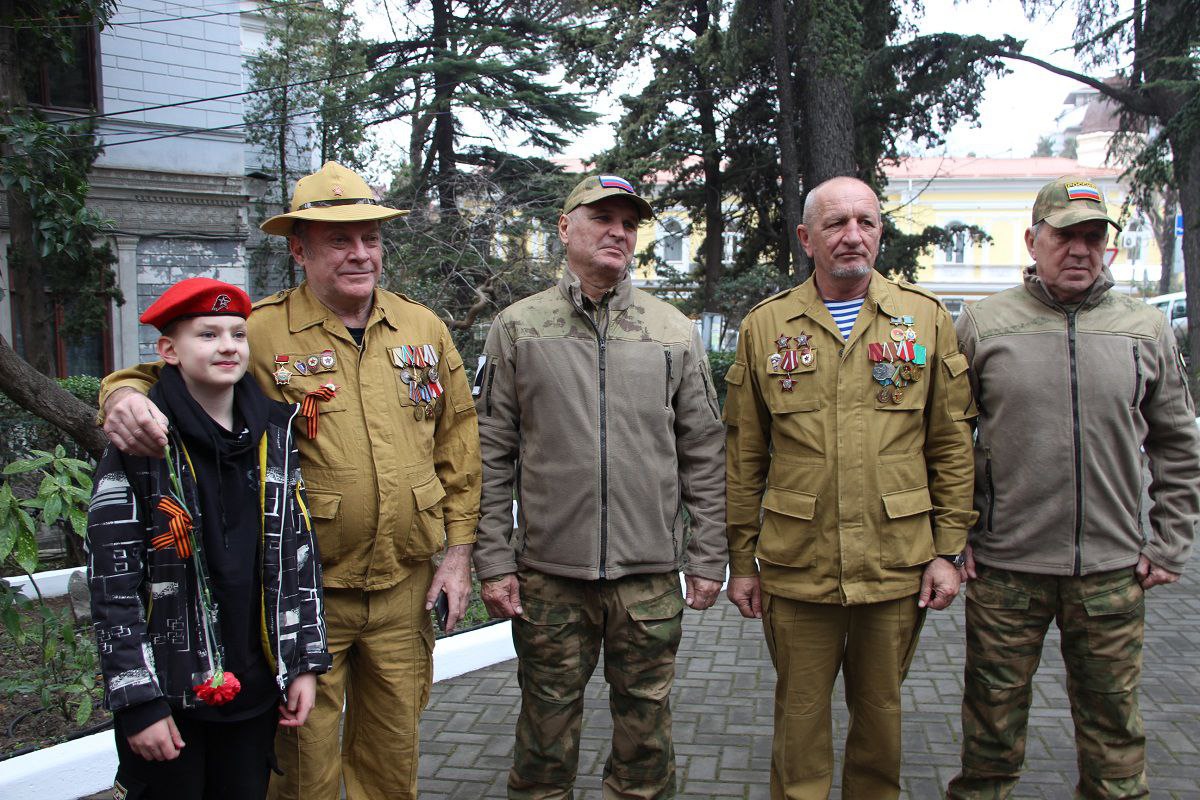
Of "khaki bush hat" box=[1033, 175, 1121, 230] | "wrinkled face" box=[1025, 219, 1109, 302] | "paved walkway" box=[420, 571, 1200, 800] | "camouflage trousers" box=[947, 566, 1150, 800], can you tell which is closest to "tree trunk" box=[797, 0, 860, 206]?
"paved walkway" box=[420, 571, 1200, 800]

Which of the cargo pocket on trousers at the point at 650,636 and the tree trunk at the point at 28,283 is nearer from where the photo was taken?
the cargo pocket on trousers at the point at 650,636

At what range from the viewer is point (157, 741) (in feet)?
7.07

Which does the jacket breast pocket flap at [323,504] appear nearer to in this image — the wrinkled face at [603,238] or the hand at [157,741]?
the hand at [157,741]

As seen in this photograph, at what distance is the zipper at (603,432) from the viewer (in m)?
2.95

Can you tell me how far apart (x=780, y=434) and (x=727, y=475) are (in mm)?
254

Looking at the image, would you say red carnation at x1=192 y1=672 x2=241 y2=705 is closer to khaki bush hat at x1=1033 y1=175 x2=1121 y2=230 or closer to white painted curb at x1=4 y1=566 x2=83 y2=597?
khaki bush hat at x1=1033 y1=175 x2=1121 y2=230

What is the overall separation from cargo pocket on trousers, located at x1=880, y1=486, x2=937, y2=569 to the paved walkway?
1.27m

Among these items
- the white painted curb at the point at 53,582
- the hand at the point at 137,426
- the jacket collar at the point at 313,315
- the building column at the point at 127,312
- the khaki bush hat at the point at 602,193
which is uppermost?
the building column at the point at 127,312

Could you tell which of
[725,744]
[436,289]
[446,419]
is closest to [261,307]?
[446,419]

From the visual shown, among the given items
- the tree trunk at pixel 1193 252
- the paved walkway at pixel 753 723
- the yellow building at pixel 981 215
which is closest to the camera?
the paved walkway at pixel 753 723

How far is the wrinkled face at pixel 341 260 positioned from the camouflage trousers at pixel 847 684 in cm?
172

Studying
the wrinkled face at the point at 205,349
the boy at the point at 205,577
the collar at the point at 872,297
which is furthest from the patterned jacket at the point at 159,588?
the collar at the point at 872,297

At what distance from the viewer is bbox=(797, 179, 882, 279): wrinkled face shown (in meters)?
2.95

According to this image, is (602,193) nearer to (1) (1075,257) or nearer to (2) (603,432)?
(2) (603,432)
